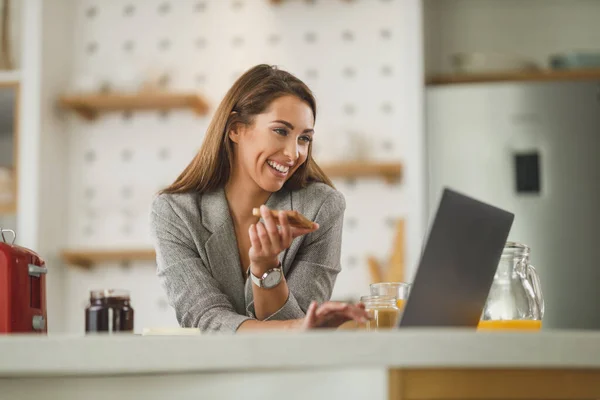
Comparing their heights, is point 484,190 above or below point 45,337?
above

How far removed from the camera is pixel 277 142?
2.00 metres

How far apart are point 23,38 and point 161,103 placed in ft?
2.31

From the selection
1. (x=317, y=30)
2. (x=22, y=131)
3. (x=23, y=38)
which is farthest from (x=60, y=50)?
(x=317, y=30)

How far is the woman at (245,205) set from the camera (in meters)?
1.92

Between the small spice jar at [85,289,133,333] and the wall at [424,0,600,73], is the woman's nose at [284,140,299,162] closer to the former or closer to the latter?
the small spice jar at [85,289,133,333]

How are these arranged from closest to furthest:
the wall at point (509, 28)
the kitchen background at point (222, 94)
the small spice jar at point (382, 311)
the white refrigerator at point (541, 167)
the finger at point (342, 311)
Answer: the finger at point (342, 311), the small spice jar at point (382, 311), the white refrigerator at point (541, 167), the kitchen background at point (222, 94), the wall at point (509, 28)

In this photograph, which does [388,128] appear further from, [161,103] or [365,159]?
[161,103]

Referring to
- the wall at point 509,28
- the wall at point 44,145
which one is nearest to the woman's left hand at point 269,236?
the wall at point 44,145

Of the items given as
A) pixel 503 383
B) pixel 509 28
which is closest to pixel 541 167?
pixel 509 28

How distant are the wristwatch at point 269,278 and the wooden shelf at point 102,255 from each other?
2.15 metres

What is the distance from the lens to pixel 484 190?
3.56 metres

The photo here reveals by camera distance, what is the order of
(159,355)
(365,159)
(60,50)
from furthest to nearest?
(60,50) < (365,159) < (159,355)

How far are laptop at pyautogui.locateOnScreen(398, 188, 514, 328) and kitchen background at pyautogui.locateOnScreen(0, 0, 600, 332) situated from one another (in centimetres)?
232

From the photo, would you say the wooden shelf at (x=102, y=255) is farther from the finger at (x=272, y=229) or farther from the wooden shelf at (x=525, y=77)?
the finger at (x=272, y=229)
